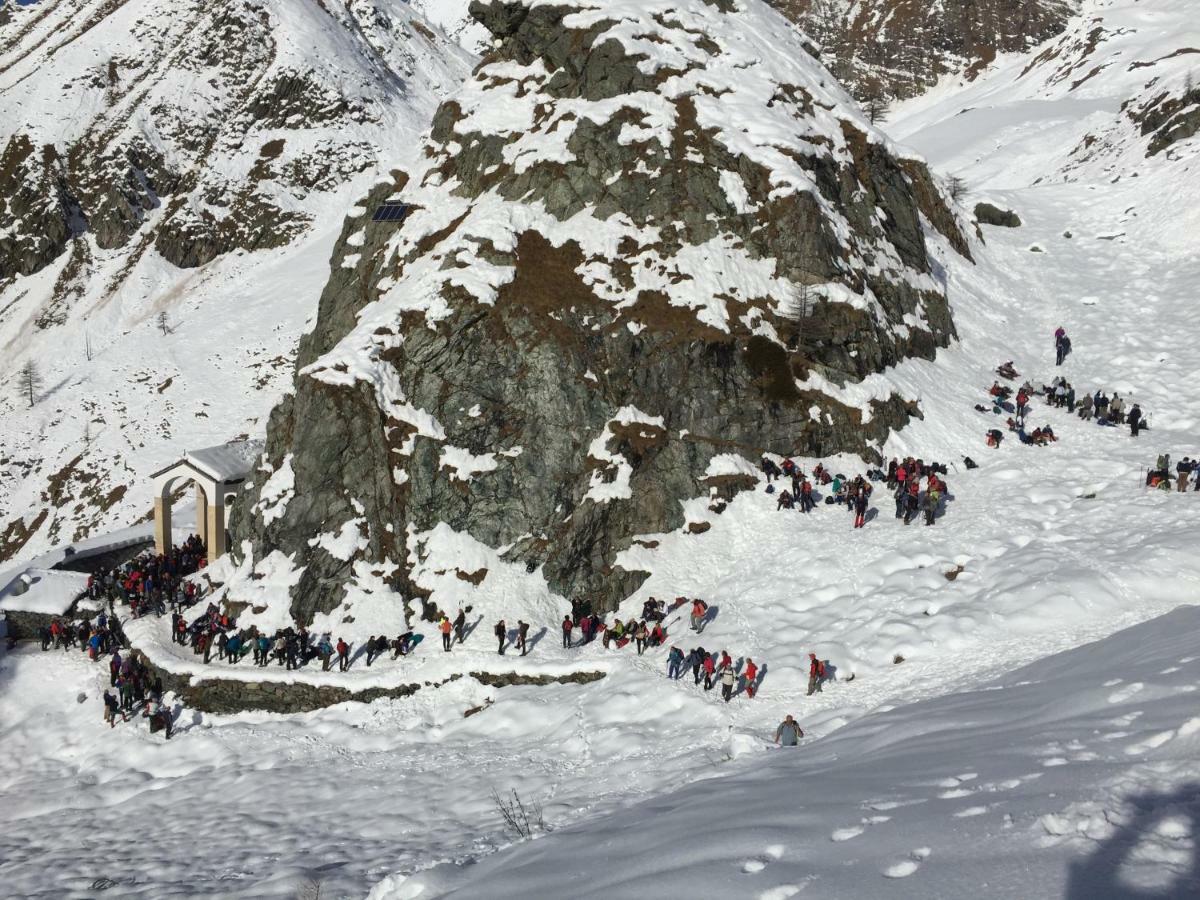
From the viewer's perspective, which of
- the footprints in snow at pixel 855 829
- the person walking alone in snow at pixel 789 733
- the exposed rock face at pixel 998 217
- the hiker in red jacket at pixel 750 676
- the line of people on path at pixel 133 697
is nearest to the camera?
the footprints in snow at pixel 855 829

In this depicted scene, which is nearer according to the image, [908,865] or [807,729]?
[908,865]

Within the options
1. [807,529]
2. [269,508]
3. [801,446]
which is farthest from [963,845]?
[269,508]

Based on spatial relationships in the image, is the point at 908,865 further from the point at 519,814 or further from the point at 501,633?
the point at 501,633

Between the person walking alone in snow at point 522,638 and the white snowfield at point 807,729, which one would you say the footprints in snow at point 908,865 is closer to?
the white snowfield at point 807,729

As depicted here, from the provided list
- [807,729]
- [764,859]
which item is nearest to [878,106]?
[807,729]

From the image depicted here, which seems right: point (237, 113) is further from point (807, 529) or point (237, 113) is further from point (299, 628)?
point (807, 529)

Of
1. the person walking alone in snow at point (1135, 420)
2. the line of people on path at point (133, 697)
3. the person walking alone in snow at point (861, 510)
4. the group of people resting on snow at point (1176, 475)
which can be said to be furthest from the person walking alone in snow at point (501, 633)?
the person walking alone in snow at point (1135, 420)

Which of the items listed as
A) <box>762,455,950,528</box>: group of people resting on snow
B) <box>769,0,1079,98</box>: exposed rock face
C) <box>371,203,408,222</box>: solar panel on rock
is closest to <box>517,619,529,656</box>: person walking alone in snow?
<box>762,455,950,528</box>: group of people resting on snow
